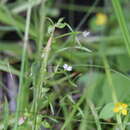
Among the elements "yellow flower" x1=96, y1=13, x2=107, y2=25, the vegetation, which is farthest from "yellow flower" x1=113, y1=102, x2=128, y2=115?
"yellow flower" x1=96, y1=13, x2=107, y2=25

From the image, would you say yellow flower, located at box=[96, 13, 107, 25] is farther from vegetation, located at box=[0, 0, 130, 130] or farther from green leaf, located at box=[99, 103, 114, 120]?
green leaf, located at box=[99, 103, 114, 120]

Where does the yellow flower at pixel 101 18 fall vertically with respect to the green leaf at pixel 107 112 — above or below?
above

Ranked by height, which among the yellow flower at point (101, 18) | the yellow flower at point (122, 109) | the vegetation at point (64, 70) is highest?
the yellow flower at point (101, 18)

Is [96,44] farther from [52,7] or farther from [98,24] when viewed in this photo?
[52,7]

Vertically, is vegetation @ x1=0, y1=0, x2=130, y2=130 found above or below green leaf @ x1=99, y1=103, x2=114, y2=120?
above

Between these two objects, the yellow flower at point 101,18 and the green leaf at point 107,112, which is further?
the yellow flower at point 101,18

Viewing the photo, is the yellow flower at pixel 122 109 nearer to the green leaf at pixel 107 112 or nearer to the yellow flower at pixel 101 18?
the green leaf at pixel 107 112

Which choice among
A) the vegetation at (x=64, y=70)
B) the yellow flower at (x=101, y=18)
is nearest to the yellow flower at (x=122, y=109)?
the vegetation at (x=64, y=70)

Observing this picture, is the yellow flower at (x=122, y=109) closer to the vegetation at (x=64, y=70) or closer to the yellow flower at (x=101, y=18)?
the vegetation at (x=64, y=70)

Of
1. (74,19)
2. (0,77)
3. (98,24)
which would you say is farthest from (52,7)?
(0,77)
